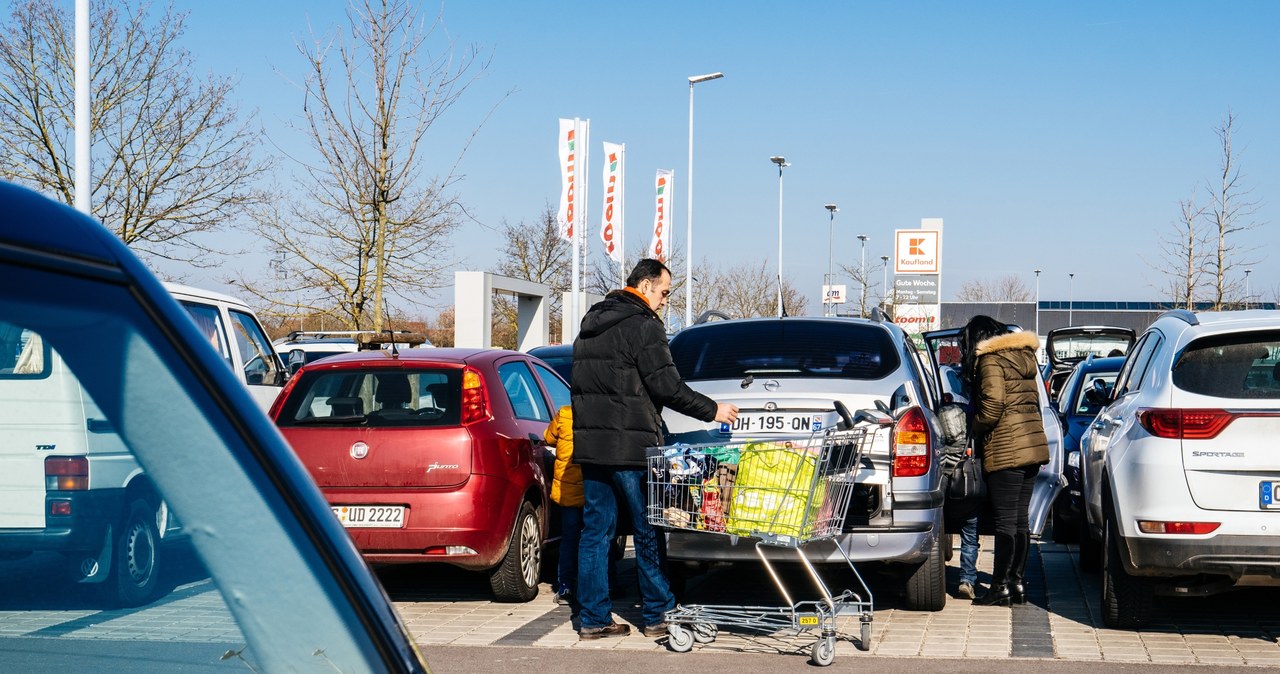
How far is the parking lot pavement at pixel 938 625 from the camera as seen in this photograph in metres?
7.03

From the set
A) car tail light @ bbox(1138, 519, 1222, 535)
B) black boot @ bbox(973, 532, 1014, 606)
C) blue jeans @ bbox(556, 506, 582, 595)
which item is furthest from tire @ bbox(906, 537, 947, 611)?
blue jeans @ bbox(556, 506, 582, 595)

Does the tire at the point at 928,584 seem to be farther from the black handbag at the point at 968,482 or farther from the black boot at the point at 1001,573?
the black handbag at the point at 968,482

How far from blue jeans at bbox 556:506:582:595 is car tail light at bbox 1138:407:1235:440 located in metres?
3.22

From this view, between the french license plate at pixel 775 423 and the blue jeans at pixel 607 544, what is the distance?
1.90ft

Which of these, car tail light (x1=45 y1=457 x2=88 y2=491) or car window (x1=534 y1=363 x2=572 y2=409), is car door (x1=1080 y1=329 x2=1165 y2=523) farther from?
car tail light (x1=45 y1=457 x2=88 y2=491)

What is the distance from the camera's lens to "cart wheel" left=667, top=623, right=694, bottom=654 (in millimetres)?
7031

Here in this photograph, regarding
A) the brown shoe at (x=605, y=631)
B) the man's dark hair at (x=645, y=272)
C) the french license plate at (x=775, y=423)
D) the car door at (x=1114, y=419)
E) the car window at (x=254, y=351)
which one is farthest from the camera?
the car window at (x=254, y=351)

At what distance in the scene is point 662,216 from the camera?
33.7 m

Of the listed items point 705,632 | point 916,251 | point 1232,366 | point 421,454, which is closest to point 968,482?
point 1232,366

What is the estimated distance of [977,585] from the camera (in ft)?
29.2

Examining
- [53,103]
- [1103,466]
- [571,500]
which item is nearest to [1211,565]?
[1103,466]

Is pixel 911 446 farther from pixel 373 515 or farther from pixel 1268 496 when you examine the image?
pixel 373 515

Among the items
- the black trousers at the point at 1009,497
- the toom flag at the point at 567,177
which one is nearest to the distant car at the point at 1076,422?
the black trousers at the point at 1009,497

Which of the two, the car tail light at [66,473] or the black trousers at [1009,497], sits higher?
the car tail light at [66,473]
